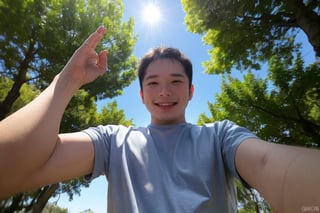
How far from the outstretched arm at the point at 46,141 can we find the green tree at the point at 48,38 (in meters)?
7.30

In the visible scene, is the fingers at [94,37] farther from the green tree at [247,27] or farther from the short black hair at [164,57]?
the green tree at [247,27]

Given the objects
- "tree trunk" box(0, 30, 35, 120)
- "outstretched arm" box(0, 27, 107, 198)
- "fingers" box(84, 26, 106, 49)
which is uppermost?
"tree trunk" box(0, 30, 35, 120)

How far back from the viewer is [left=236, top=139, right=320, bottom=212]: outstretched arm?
647mm

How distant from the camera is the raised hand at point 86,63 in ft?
3.64

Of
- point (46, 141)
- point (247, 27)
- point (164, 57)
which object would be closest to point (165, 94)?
point (164, 57)

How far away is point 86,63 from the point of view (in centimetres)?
119

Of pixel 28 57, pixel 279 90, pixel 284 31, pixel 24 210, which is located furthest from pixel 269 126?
pixel 24 210

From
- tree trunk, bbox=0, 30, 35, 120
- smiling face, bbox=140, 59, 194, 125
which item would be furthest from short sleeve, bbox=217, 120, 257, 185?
tree trunk, bbox=0, 30, 35, 120

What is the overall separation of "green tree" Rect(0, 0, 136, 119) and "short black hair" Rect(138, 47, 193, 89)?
695 centimetres

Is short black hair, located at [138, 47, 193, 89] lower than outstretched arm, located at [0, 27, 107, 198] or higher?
higher

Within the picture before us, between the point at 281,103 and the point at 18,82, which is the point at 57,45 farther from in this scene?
the point at 281,103

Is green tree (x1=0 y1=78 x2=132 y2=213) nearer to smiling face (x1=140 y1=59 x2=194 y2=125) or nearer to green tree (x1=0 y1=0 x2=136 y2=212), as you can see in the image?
green tree (x1=0 y1=0 x2=136 y2=212)

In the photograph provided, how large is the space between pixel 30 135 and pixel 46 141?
72mm

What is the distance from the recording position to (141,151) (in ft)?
3.78
